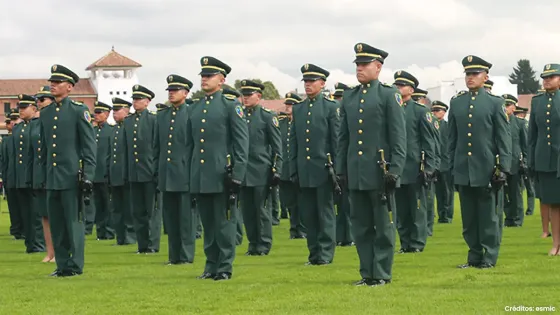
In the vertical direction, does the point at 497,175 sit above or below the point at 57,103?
below

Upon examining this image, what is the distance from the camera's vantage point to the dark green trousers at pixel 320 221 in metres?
14.0

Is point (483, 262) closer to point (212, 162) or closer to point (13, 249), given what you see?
point (212, 162)

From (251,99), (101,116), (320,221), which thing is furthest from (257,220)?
(101,116)

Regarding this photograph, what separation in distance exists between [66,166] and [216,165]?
6.78ft

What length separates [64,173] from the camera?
13.1 meters

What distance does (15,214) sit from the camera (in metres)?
21.2

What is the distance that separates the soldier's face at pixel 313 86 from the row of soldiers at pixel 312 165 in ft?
0.10

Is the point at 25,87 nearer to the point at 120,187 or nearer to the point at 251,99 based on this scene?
the point at 120,187

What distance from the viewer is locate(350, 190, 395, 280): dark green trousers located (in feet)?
37.2

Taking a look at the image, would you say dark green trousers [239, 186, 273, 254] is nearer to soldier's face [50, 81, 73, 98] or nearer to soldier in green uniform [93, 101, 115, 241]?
soldier's face [50, 81, 73, 98]

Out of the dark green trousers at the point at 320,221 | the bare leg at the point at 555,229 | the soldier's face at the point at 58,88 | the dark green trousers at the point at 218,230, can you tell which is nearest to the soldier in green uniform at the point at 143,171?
the dark green trousers at the point at 320,221

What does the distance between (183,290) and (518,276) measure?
12.4 ft

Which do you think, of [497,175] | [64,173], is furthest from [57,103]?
[497,175]

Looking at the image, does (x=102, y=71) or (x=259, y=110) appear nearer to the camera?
(x=259, y=110)
